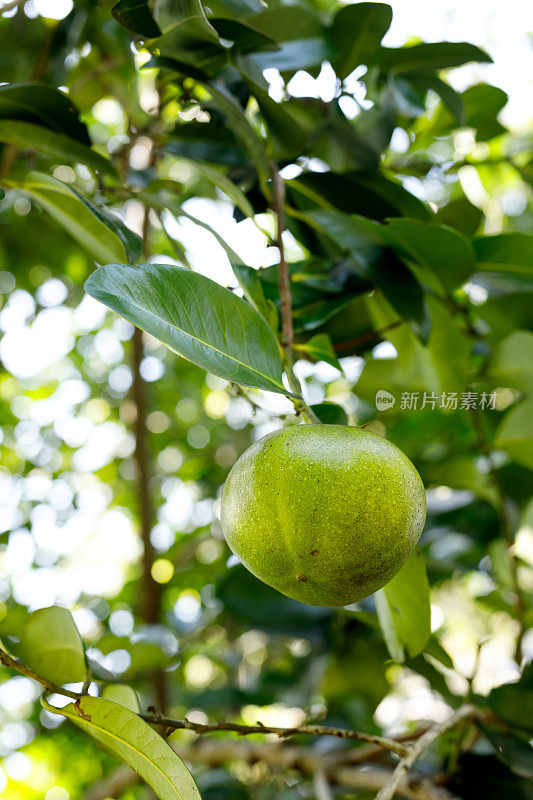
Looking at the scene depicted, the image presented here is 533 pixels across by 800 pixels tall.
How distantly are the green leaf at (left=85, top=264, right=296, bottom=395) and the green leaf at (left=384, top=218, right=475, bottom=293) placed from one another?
29 cm

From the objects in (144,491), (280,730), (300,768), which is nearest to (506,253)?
(280,730)

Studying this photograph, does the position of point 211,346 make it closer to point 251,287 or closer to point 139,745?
point 251,287

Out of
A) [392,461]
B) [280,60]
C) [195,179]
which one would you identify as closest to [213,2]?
[280,60]

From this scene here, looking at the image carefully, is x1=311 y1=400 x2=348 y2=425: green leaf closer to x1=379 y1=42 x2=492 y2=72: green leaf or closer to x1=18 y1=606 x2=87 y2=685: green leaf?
x1=18 y1=606 x2=87 y2=685: green leaf

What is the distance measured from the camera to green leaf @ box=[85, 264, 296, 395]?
415 mm

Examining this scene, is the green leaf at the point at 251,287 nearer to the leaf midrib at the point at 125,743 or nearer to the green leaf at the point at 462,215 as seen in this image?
the leaf midrib at the point at 125,743

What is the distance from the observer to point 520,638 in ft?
3.13

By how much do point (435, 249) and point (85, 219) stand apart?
14.9 inches

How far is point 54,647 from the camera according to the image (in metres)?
0.56

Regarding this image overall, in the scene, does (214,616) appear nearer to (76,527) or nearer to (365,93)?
→ (76,527)

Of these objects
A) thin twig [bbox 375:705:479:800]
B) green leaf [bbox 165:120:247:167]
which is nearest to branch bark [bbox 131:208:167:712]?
green leaf [bbox 165:120:247:167]

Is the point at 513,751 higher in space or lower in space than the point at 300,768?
higher

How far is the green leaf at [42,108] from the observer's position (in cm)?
68

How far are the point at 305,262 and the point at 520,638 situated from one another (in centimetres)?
60
